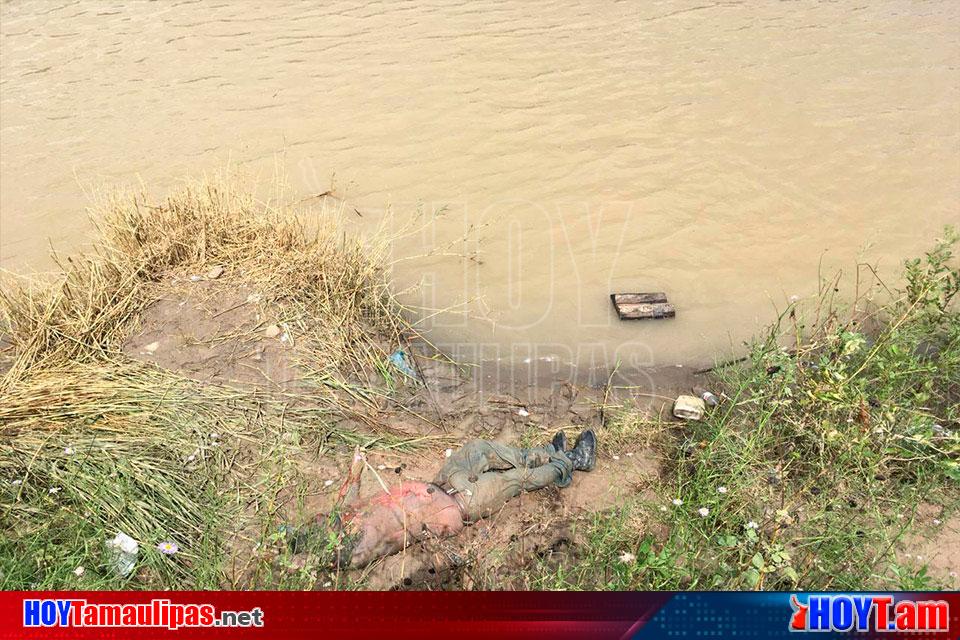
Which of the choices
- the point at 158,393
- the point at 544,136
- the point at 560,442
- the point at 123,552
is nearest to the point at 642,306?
the point at 560,442

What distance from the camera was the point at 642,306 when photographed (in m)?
3.96

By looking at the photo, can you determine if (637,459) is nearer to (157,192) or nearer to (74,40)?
(157,192)

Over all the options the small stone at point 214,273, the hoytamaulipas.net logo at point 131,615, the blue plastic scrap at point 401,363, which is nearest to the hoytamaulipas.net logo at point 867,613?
the hoytamaulipas.net logo at point 131,615

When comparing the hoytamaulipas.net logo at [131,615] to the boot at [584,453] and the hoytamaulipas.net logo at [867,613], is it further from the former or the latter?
the hoytamaulipas.net logo at [867,613]

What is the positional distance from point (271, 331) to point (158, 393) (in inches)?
24.3

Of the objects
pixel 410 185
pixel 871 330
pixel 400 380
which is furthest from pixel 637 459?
pixel 410 185

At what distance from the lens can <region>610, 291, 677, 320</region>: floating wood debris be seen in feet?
12.9

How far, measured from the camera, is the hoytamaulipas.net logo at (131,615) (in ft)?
6.57

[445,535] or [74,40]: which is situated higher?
[74,40]

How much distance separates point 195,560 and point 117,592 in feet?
1.13

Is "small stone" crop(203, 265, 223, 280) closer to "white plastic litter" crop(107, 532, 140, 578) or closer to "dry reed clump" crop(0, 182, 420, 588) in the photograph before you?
"dry reed clump" crop(0, 182, 420, 588)

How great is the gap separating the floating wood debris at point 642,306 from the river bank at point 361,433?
0.50m

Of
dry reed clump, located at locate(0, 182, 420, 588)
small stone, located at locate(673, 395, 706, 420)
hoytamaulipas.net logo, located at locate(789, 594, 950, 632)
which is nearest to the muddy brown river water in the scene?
small stone, located at locate(673, 395, 706, 420)

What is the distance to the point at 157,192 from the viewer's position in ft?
16.1
